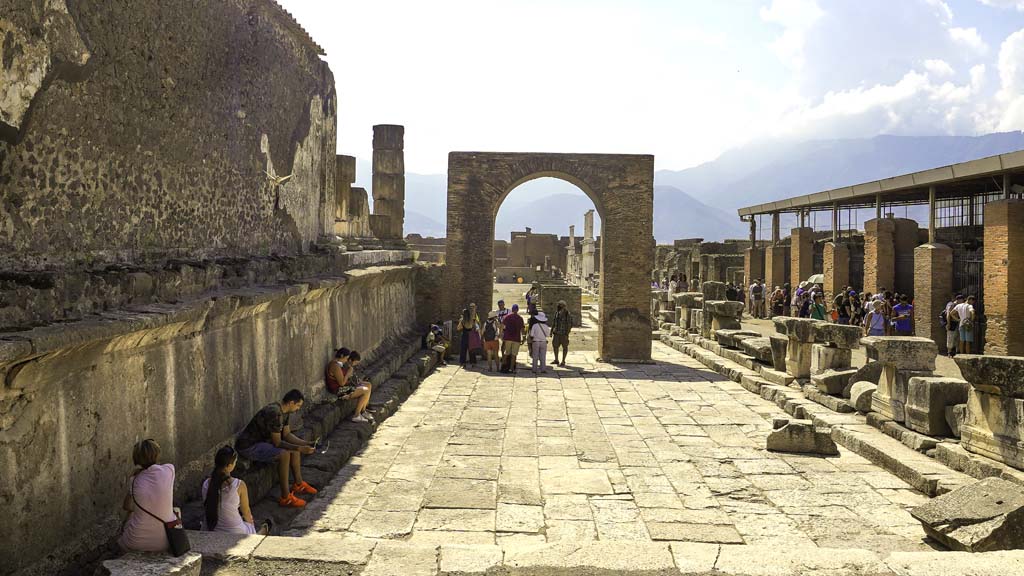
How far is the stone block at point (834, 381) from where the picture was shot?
10.3 m

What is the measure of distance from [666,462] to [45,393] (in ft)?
18.0

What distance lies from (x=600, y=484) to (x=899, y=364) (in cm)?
397

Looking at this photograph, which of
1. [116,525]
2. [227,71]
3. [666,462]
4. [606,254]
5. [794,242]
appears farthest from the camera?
[794,242]

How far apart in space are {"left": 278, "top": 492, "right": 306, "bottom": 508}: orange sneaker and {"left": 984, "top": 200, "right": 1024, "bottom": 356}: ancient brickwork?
1335 cm

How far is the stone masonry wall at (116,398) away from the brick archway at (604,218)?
830 centimetres

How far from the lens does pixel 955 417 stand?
7668 millimetres

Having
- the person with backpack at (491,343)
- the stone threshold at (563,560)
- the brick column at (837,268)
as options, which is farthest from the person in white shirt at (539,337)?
the brick column at (837,268)

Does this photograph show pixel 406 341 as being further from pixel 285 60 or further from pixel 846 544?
pixel 846 544

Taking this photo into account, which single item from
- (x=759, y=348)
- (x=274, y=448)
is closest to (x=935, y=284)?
(x=759, y=348)

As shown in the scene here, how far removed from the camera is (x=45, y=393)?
149 inches

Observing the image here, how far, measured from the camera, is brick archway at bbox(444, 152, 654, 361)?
15.4 m

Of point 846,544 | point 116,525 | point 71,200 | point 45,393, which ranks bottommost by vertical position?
point 846,544

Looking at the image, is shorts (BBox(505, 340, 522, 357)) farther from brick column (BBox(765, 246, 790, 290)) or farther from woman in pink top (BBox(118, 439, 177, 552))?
brick column (BBox(765, 246, 790, 290))

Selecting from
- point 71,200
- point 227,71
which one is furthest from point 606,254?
point 71,200
